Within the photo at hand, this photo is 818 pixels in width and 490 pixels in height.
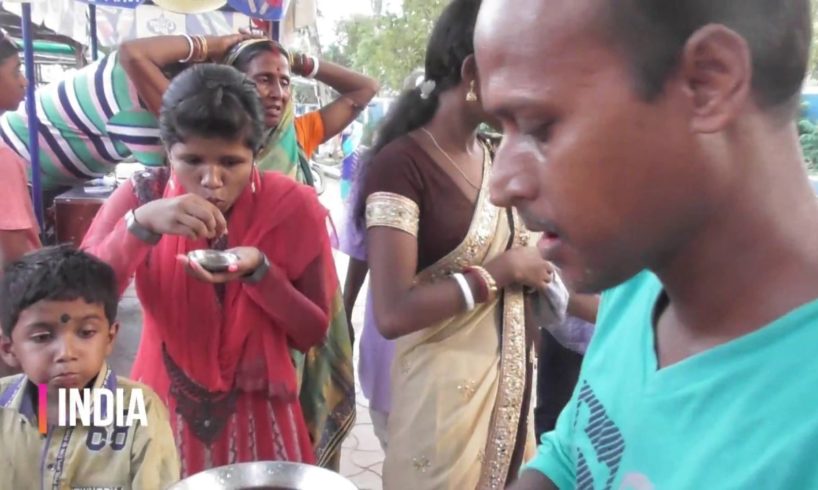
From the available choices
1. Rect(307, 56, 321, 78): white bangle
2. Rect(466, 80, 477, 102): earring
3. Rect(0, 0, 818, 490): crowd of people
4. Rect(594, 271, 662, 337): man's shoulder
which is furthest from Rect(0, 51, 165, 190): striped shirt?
Rect(594, 271, 662, 337): man's shoulder

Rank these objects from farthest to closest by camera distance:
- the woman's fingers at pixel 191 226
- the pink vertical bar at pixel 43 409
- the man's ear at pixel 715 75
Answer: the woman's fingers at pixel 191 226 < the pink vertical bar at pixel 43 409 < the man's ear at pixel 715 75

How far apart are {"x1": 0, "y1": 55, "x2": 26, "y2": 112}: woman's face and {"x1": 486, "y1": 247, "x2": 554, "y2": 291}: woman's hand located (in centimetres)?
174

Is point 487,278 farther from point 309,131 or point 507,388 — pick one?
point 309,131

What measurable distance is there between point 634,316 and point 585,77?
0.32 m

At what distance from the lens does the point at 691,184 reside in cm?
54

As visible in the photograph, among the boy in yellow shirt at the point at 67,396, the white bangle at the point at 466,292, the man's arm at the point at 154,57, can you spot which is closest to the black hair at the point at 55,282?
the boy in yellow shirt at the point at 67,396

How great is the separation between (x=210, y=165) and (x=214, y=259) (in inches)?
8.6

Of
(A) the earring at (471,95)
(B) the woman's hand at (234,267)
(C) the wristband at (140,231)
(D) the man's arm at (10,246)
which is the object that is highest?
(A) the earring at (471,95)

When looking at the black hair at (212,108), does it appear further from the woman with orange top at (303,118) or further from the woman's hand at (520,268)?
the woman's hand at (520,268)

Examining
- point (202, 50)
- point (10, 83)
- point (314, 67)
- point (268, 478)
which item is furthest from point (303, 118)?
point (268, 478)

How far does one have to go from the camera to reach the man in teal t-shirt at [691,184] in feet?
1.69

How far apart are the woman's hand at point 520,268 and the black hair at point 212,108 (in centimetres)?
58

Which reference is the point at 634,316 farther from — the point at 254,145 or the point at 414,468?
the point at 254,145

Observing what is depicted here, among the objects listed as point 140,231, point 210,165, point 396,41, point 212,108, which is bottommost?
point 140,231
